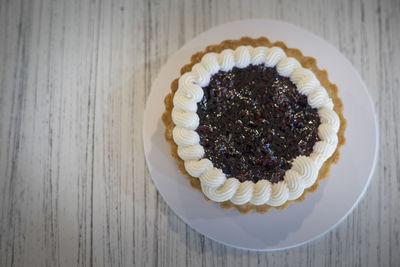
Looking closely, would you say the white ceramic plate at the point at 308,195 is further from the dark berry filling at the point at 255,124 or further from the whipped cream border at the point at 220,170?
the dark berry filling at the point at 255,124

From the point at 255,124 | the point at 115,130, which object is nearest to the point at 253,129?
the point at 255,124

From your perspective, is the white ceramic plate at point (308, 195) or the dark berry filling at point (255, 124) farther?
the white ceramic plate at point (308, 195)

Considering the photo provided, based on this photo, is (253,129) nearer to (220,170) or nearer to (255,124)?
(255,124)

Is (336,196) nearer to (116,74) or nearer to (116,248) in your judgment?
(116,248)

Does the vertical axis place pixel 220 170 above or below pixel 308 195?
above

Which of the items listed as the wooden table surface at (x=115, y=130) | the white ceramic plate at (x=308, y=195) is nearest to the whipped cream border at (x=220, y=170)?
the white ceramic plate at (x=308, y=195)

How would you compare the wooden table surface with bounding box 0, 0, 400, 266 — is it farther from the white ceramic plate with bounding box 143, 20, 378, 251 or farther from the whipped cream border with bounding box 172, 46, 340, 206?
the whipped cream border with bounding box 172, 46, 340, 206

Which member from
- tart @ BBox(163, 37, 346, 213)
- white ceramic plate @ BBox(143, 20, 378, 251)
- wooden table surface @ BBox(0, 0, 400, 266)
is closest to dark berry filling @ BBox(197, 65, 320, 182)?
tart @ BBox(163, 37, 346, 213)
